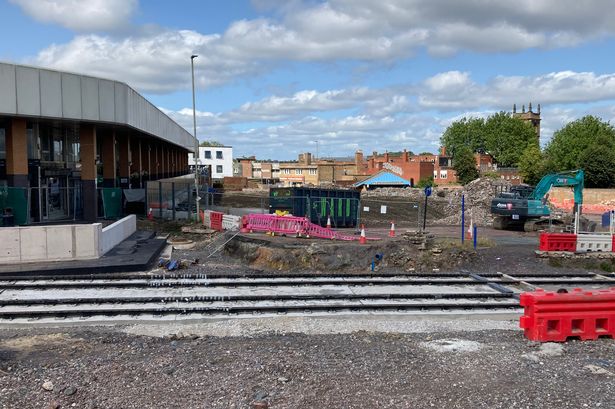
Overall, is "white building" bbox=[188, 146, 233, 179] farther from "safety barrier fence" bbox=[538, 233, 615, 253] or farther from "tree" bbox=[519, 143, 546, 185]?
"safety barrier fence" bbox=[538, 233, 615, 253]

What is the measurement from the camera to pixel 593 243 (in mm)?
21859

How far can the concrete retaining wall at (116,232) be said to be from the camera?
18828 mm

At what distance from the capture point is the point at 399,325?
11.3 meters

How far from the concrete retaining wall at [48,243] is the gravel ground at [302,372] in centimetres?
763

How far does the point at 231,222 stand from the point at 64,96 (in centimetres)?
991

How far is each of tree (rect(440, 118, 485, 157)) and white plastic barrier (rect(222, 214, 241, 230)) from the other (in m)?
106

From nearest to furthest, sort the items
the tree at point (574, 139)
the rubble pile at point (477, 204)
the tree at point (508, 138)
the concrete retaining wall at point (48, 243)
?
1. the concrete retaining wall at point (48, 243)
2. the rubble pile at point (477, 204)
3. the tree at point (574, 139)
4. the tree at point (508, 138)

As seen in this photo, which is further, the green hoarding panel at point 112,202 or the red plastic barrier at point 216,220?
the green hoarding panel at point 112,202

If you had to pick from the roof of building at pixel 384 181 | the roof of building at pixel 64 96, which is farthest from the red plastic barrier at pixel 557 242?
the roof of building at pixel 384 181

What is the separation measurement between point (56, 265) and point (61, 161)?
1702 centimetres

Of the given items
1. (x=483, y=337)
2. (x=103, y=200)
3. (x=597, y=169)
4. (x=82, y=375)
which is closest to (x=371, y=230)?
(x=103, y=200)

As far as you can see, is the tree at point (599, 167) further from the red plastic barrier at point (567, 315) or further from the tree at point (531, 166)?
the red plastic barrier at point (567, 315)

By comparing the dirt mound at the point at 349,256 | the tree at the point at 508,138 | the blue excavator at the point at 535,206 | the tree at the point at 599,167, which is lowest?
the dirt mound at the point at 349,256

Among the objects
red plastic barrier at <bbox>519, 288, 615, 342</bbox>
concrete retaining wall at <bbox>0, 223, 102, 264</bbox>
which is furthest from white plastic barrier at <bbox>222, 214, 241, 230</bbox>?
red plastic barrier at <bbox>519, 288, 615, 342</bbox>
